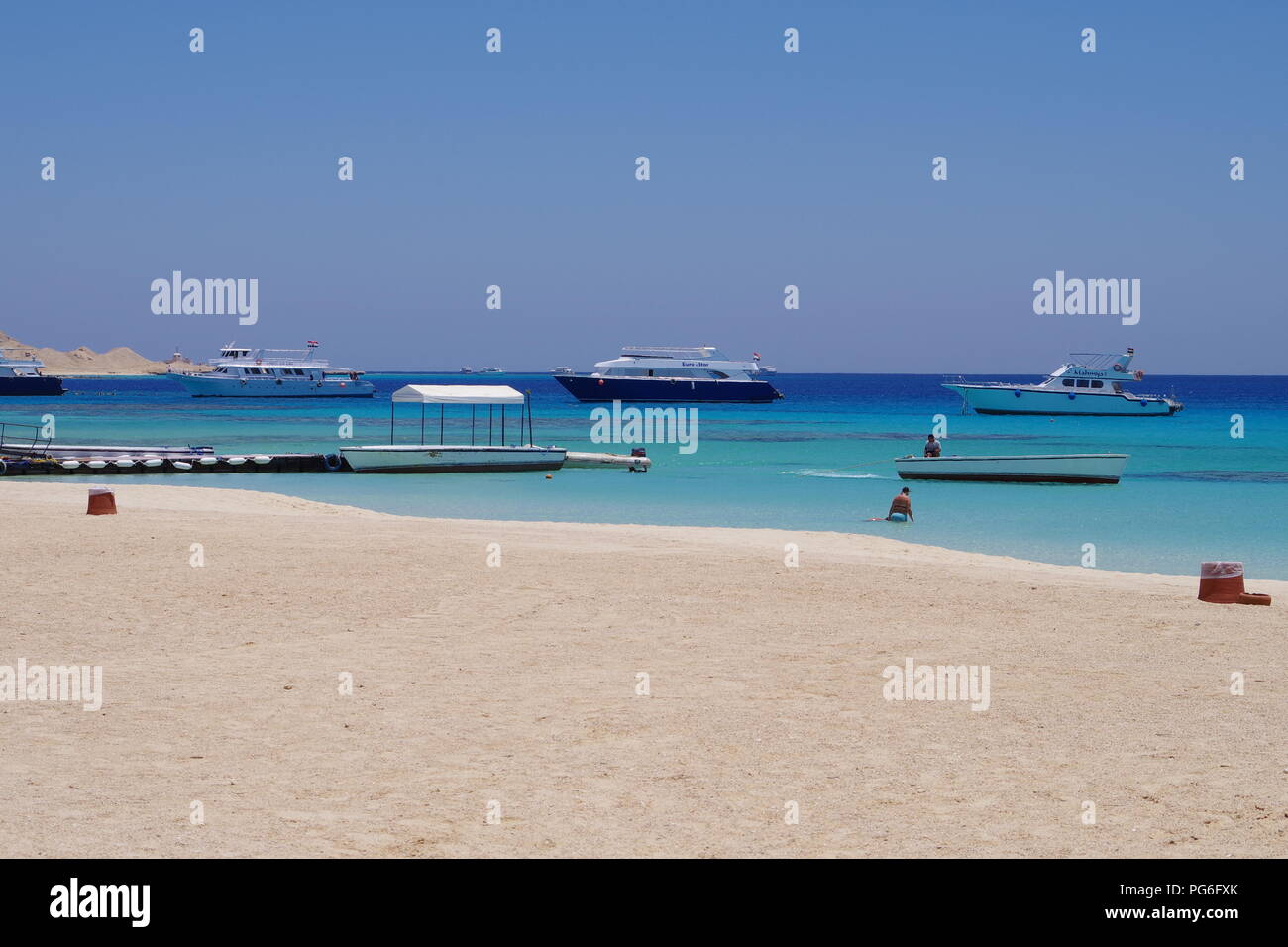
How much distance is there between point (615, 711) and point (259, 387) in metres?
134

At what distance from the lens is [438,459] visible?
43.8m

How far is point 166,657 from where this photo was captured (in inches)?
440

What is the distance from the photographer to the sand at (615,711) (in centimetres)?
676

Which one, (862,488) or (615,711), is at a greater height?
(862,488)

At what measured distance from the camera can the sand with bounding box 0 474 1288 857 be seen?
6758 millimetres

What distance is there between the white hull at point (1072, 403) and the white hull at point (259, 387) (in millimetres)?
73213

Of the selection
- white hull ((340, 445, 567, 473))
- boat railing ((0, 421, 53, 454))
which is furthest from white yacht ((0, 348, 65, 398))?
white hull ((340, 445, 567, 473))

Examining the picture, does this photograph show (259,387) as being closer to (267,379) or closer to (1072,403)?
(267,379)

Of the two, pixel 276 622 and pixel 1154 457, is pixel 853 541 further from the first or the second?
pixel 1154 457

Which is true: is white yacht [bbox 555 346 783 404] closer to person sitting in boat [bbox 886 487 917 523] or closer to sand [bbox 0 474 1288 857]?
person sitting in boat [bbox 886 487 917 523]

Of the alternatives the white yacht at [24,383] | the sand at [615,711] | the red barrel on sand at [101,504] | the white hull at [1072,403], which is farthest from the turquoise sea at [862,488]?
the white yacht at [24,383]

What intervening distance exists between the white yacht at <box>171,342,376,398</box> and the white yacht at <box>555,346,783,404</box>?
1213 inches

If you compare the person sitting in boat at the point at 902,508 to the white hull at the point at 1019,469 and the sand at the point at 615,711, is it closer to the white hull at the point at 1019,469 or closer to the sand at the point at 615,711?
the white hull at the point at 1019,469

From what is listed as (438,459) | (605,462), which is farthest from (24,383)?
(438,459)
